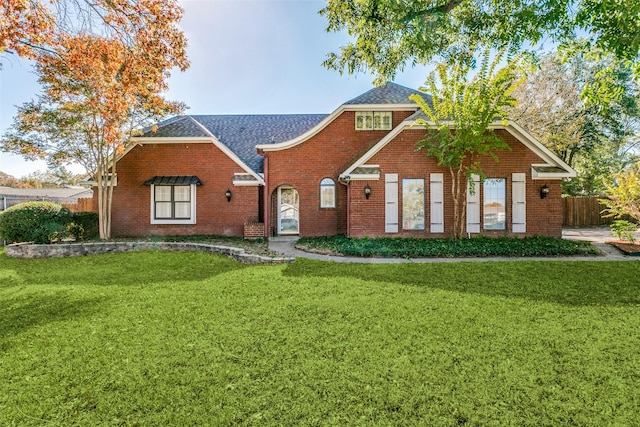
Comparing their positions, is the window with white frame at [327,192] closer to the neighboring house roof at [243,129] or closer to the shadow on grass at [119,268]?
the neighboring house roof at [243,129]

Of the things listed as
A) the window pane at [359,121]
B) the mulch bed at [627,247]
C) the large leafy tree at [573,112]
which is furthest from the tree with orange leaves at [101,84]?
the large leafy tree at [573,112]

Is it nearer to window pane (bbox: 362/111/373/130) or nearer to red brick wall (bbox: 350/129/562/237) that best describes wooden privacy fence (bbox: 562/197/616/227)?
red brick wall (bbox: 350/129/562/237)

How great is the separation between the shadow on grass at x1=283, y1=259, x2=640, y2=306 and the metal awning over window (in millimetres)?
7232

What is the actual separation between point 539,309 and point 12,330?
7906 millimetres

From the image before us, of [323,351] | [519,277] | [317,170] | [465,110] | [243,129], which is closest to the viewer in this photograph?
[323,351]

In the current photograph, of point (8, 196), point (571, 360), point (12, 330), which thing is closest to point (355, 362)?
point (571, 360)

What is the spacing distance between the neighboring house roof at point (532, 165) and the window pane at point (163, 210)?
8015 millimetres

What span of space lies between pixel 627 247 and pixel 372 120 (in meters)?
10.0

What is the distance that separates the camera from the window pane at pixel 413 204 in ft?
38.4

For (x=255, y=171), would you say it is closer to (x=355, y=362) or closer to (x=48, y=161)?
(x=48, y=161)

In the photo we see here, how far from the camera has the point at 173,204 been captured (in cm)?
1357

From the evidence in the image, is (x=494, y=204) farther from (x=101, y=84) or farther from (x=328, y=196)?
(x=101, y=84)

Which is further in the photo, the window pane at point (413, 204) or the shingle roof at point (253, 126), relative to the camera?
the shingle roof at point (253, 126)

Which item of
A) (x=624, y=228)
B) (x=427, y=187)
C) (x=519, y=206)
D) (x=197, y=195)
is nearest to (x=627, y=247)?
(x=624, y=228)
